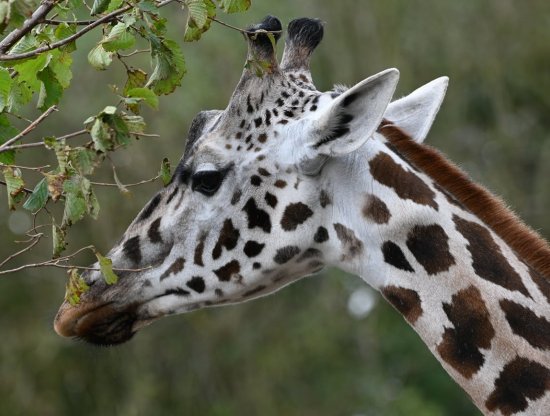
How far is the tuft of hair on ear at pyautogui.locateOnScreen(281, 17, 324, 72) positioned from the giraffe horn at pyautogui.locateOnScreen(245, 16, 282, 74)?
0.25 m

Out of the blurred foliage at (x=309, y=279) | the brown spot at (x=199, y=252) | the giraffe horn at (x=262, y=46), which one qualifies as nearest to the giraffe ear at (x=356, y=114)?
the giraffe horn at (x=262, y=46)

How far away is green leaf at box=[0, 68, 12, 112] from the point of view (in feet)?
17.2

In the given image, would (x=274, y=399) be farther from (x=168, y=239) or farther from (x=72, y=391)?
(x=168, y=239)

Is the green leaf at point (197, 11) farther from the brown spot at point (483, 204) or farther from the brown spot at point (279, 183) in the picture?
the brown spot at point (483, 204)

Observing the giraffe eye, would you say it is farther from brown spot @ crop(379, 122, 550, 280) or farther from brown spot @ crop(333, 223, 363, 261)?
brown spot @ crop(379, 122, 550, 280)

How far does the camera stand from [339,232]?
609 cm

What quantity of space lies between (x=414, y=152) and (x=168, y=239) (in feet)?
4.18

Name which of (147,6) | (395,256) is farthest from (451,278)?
(147,6)

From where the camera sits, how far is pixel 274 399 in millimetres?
25016

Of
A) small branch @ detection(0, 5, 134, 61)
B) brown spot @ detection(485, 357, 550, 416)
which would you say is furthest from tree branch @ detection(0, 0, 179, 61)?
brown spot @ detection(485, 357, 550, 416)

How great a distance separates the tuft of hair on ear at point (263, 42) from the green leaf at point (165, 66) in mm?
459

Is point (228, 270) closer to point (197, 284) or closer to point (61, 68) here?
point (197, 284)

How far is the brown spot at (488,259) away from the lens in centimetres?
577

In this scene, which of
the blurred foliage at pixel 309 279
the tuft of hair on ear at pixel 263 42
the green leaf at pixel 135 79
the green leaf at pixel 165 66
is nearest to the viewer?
the green leaf at pixel 165 66
